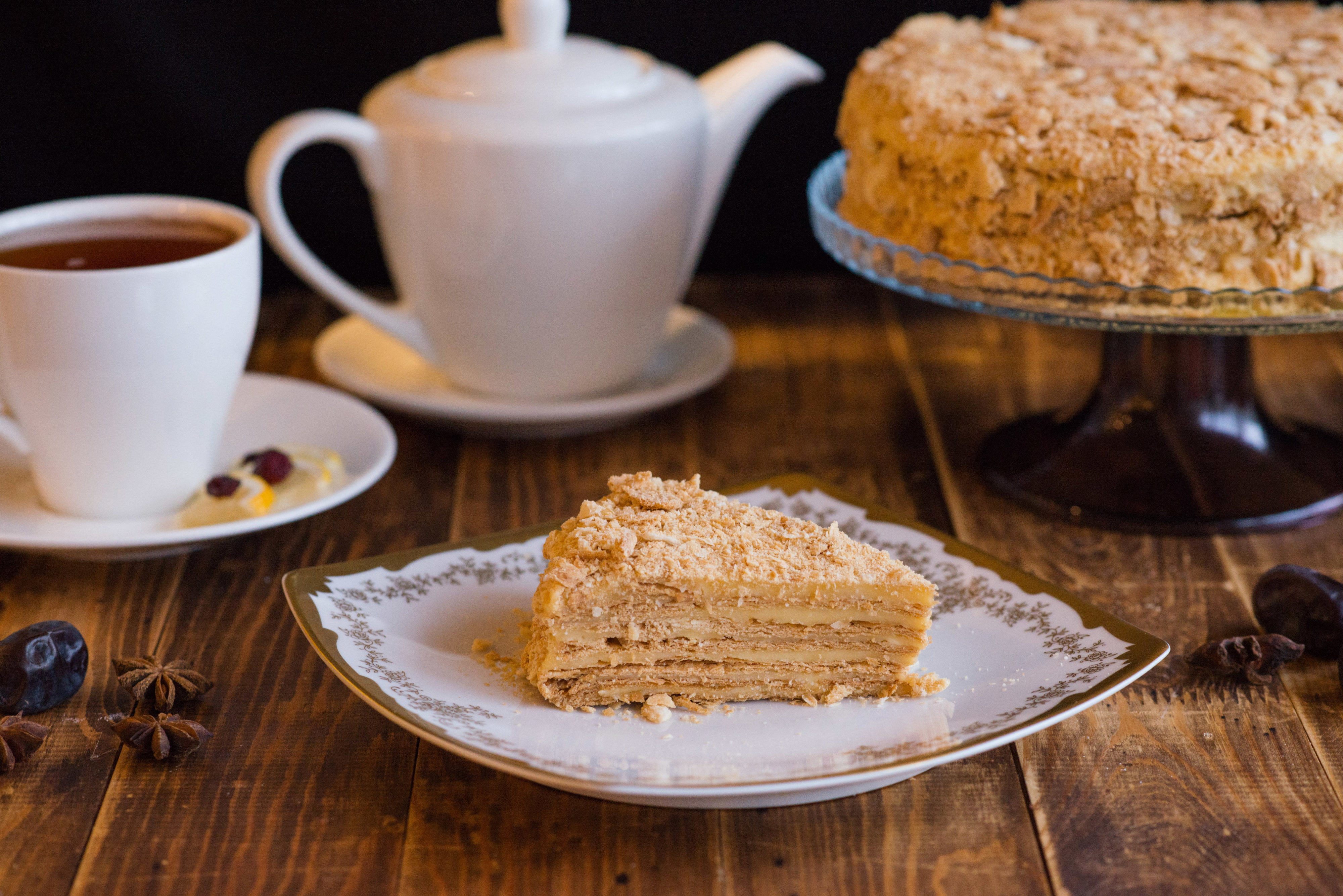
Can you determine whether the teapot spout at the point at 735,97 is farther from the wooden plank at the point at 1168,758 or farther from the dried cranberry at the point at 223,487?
the dried cranberry at the point at 223,487

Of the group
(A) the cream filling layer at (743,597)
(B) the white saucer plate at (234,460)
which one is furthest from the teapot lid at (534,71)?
(A) the cream filling layer at (743,597)

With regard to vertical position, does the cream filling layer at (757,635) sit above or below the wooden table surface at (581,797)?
above

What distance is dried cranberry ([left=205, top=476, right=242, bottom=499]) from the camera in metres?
1.39

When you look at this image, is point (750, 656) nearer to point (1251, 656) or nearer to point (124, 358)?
point (1251, 656)

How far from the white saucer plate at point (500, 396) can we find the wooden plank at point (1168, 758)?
0.40m

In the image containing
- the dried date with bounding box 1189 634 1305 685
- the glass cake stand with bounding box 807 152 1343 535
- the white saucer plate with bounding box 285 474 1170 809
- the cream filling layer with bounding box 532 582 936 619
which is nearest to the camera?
the white saucer plate with bounding box 285 474 1170 809

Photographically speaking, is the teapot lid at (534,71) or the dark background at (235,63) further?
the dark background at (235,63)

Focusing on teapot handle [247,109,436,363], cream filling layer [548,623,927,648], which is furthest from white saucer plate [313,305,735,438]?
cream filling layer [548,623,927,648]

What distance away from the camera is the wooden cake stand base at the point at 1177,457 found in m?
1.48

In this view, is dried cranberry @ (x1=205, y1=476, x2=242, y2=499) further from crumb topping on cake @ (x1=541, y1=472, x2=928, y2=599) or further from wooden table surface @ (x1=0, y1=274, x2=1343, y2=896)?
crumb topping on cake @ (x1=541, y1=472, x2=928, y2=599)

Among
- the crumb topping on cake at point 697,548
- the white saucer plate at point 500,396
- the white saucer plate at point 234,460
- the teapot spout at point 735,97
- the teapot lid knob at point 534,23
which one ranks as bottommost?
the white saucer plate at point 500,396

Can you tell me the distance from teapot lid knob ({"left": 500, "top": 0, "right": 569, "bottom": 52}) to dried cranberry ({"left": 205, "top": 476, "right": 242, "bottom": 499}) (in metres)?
0.63

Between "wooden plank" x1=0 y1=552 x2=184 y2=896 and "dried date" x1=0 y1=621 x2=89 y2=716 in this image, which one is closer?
"wooden plank" x1=0 y1=552 x2=184 y2=896

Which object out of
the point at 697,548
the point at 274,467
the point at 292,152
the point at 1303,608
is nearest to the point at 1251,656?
the point at 1303,608
